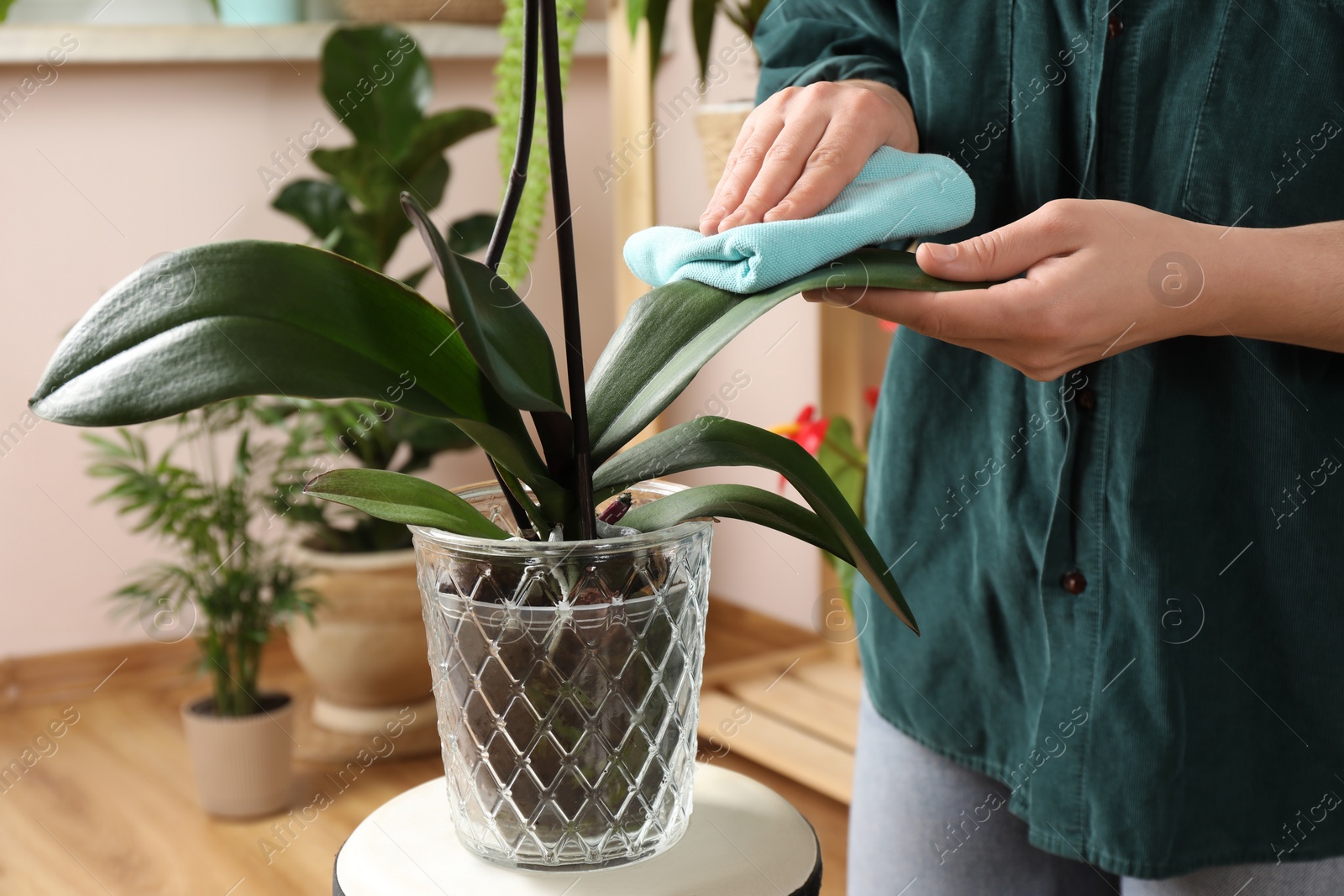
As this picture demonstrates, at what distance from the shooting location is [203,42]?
80.9 inches

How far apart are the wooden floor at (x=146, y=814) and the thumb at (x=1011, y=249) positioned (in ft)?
4.02

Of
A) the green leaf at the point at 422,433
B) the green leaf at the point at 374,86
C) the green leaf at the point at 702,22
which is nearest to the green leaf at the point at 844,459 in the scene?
the green leaf at the point at 702,22

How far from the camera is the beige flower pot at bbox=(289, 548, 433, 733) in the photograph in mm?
1890

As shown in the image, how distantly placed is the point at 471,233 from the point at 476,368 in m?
1.69

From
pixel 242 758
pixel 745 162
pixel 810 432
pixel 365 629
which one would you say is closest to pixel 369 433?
pixel 365 629

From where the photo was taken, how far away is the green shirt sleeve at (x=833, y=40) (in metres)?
0.82

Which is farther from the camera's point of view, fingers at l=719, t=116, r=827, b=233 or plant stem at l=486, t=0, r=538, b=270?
fingers at l=719, t=116, r=827, b=233

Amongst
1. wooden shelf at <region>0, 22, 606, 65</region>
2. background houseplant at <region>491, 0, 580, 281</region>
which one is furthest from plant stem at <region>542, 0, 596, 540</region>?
wooden shelf at <region>0, 22, 606, 65</region>

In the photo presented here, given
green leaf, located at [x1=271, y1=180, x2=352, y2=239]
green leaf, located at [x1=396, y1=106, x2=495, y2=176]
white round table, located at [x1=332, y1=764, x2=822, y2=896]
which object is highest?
green leaf, located at [x1=396, y1=106, x2=495, y2=176]

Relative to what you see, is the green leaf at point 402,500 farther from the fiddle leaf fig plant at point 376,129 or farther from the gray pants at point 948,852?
the fiddle leaf fig plant at point 376,129

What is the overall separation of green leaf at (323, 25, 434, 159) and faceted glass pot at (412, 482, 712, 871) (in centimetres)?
165

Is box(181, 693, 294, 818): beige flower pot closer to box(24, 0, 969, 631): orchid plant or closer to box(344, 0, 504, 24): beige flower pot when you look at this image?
box(344, 0, 504, 24): beige flower pot

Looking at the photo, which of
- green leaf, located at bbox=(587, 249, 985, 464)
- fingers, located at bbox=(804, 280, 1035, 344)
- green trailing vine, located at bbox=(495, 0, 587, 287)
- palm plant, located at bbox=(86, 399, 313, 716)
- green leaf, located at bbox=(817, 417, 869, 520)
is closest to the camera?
green leaf, located at bbox=(587, 249, 985, 464)

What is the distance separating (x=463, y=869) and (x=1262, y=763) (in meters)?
0.53
